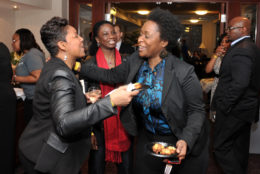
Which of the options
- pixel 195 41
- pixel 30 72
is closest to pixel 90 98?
pixel 30 72

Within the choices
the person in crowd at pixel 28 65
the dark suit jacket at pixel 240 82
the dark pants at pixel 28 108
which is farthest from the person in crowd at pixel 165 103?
the dark pants at pixel 28 108

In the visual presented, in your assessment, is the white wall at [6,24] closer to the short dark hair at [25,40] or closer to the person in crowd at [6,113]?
the short dark hair at [25,40]

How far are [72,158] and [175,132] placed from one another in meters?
0.68

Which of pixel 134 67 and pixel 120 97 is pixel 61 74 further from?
pixel 134 67

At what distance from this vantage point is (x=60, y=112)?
1247 millimetres

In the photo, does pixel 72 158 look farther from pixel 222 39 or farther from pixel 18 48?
pixel 222 39

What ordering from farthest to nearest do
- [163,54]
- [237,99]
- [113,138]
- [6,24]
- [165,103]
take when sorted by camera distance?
1. [6,24]
2. [237,99]
3. [113,138]
4. [163,54]
5. [165,103]

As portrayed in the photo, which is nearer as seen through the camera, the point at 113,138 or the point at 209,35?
the point at 113,138

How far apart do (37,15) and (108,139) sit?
131 inches

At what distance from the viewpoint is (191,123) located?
177 cm

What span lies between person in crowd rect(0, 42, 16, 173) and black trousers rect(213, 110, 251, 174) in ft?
7.26

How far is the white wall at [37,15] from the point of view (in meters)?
4.74

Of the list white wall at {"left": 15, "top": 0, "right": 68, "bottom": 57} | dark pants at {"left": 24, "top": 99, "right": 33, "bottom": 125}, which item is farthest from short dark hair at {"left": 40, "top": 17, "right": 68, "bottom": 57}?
white wall at {"left": 15, "top": 0, "right": 68, "bottom": 57}

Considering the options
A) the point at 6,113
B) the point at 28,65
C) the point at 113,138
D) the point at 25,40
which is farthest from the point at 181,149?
the point at 25,40
